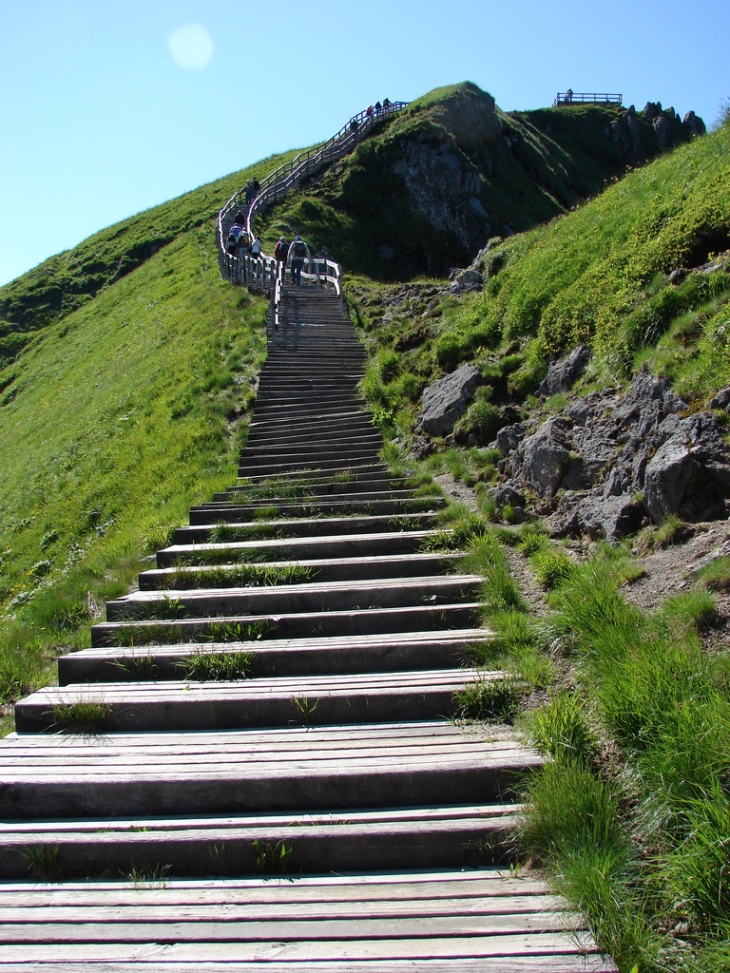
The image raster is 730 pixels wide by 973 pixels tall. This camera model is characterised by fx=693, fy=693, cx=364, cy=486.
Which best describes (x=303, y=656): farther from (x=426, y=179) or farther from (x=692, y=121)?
(x=692, y=121)

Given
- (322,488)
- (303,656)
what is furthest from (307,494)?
(303,656)

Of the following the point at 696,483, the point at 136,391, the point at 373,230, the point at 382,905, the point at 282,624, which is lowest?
the point at 382,905

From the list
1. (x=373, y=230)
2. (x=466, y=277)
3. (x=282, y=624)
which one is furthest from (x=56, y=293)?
(x=282, y=624)

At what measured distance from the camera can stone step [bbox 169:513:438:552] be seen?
25.0ft

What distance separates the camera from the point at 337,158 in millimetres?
43031

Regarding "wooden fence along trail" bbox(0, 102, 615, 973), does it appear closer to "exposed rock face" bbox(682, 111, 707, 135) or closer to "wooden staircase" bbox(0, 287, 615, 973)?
"wooden staircase" bbox(0, 287, 615, 973)

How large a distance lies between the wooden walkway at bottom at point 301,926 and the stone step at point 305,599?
2.78 meters

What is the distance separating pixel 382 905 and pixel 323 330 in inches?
644

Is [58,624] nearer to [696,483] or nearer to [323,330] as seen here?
[696,483]

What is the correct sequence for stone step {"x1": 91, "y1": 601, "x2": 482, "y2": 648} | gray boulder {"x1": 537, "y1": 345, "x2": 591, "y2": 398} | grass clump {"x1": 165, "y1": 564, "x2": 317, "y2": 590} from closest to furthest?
stone step {"x1": 91, "y1": 601, "x2": 482, "y2": 648}, grass clump {"x1": 165, "y1": 564, "x2": 317, "y2": 590}, gray boulder {"x1": 537, "y1": 345, "x2": 591, "y2": 398}

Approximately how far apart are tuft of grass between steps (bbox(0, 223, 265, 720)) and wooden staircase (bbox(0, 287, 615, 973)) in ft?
4.05

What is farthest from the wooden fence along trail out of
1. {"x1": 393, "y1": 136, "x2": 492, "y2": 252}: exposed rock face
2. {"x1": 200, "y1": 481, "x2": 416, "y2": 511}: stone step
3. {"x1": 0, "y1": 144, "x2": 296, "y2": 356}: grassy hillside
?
{"x1": 393, "y1": 136, "x2": 492, "y2": 252}: exposed rock face

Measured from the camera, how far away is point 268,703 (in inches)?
185

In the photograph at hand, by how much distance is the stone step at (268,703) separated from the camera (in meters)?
4.63
